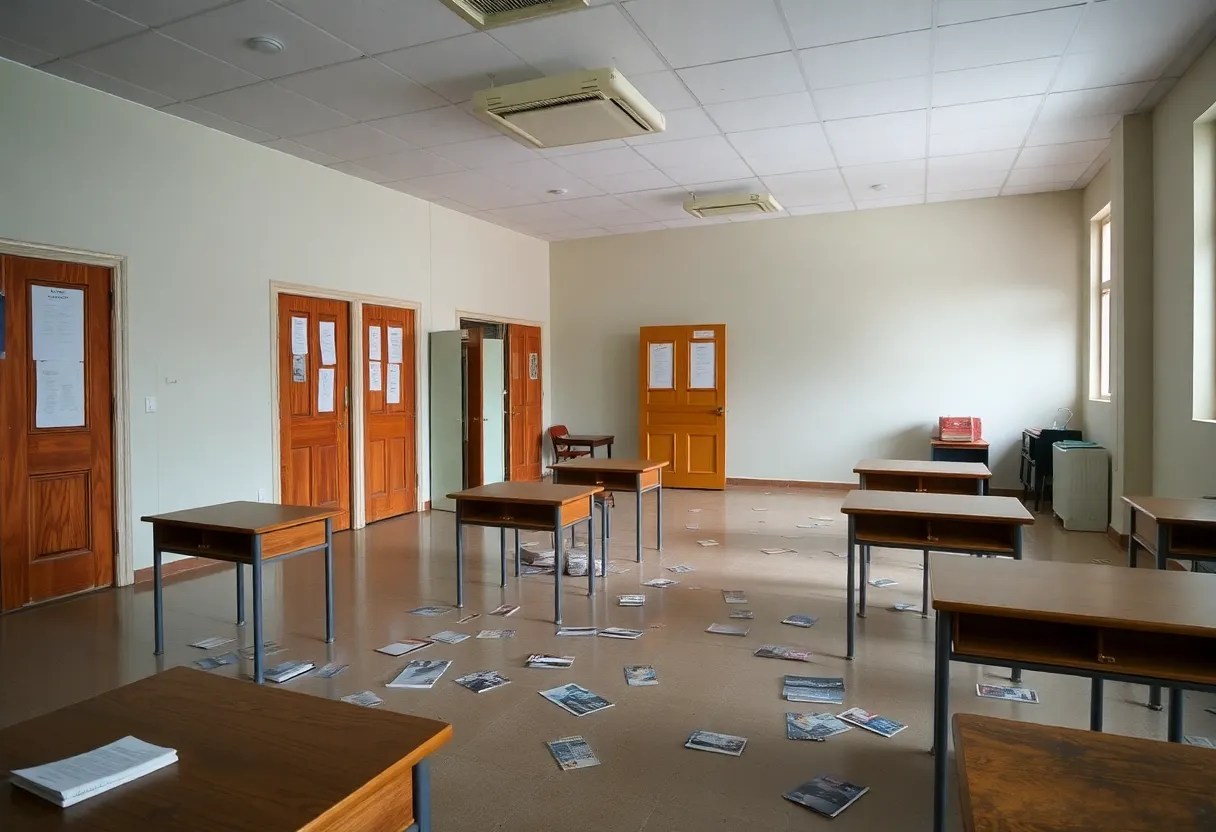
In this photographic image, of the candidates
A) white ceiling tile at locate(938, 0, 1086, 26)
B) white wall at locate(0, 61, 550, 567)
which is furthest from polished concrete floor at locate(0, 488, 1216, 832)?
white ceiling tile at locate(938, 0, 1086, 26)

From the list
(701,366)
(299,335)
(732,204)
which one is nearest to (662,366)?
(701,366)

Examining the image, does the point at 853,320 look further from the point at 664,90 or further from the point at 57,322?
the point at 57,322

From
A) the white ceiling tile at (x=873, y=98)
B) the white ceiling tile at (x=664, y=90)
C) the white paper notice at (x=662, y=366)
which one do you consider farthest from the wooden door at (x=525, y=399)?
the white ceiling tile at (x=873, y=98)

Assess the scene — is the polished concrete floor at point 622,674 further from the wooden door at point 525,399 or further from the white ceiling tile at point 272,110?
the wooden door at point 525,399

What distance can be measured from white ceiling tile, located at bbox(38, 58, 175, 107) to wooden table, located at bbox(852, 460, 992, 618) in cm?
564

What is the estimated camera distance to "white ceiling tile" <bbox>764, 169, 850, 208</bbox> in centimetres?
755

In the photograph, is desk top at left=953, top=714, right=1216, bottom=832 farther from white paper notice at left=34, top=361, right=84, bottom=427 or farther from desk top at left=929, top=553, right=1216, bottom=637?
white paper notice at left=34, top=361, right=84, bottom=427

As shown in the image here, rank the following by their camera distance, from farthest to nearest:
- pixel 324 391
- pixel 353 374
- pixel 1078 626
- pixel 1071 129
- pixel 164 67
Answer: pixel 353 374 → pixel 324 391 → pixel 1071 129 → pixel 164 67 → pixel 1078 626

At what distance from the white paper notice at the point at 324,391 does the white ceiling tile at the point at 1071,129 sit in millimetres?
6507

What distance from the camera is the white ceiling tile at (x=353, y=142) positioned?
19.7 feet

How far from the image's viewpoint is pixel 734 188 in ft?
26.2

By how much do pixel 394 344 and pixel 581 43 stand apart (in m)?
4.23

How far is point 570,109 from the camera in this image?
16.1 feet

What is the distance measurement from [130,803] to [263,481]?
559cm
